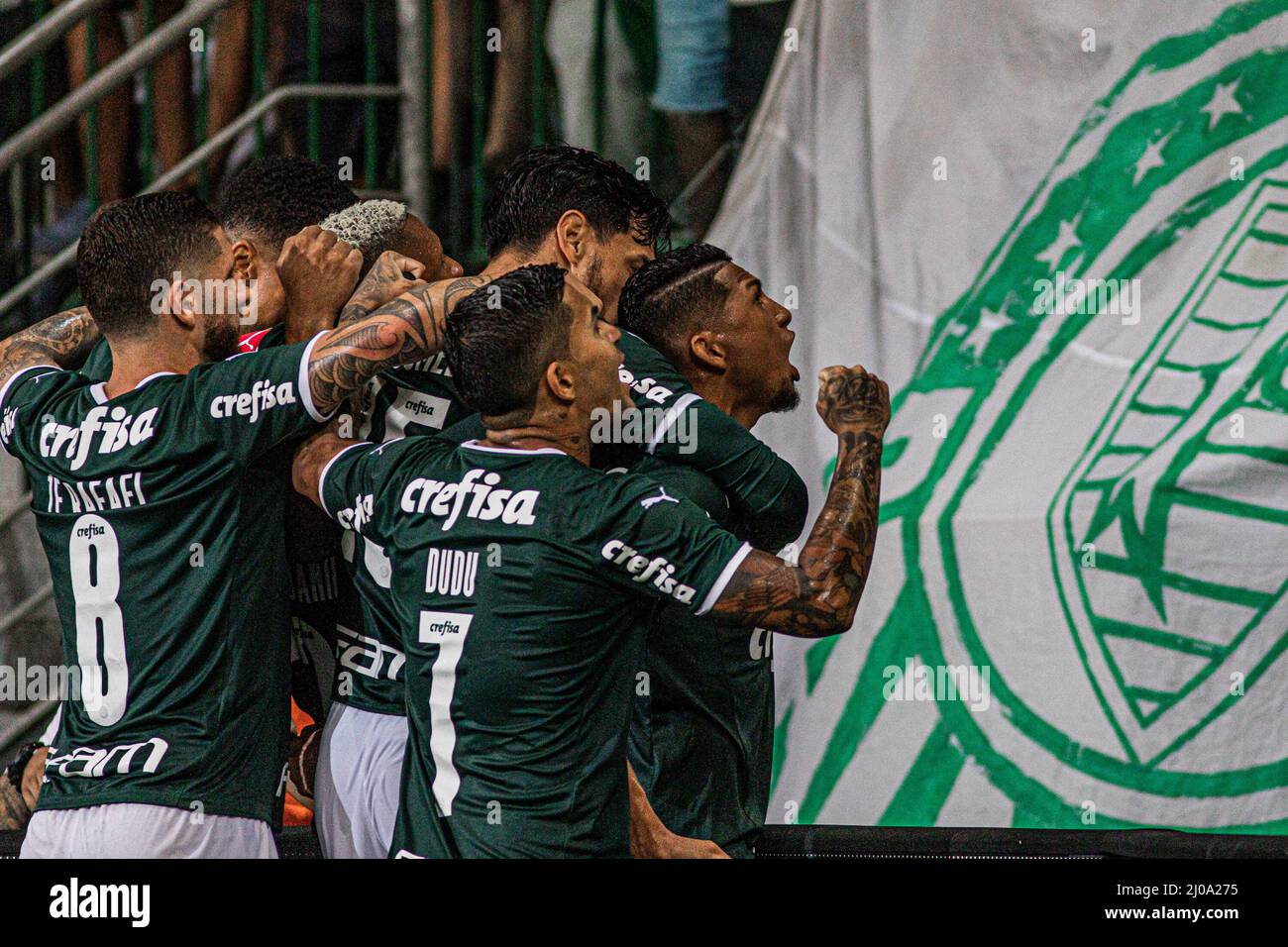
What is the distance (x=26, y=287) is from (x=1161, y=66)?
145 inches

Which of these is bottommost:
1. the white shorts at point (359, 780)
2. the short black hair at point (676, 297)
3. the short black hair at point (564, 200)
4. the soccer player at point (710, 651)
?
the white shorts at point (359, 780)

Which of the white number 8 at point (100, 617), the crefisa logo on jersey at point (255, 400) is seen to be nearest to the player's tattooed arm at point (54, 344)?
the white number 8 at point (100, 617)

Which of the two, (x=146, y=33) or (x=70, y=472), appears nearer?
(x=70, y=472)

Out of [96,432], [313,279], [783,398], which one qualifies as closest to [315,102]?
[313,279]

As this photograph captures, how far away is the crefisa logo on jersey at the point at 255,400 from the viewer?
9.44 ft

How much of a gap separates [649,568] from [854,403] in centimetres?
51

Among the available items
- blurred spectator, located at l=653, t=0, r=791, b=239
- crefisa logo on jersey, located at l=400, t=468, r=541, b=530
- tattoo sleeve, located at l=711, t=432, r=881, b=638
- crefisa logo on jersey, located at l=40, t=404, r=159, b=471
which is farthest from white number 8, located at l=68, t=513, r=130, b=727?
blurred spectator, located at l=653, t=0, r=791, b=239

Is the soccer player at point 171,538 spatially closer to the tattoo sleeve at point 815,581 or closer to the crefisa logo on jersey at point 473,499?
the crefisa logo on jersey at point 473,499

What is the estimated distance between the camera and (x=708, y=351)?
3.36 meters

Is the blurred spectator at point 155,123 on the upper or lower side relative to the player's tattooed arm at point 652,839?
upper

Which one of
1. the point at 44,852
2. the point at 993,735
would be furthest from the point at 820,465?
Answer: the point at 44,852

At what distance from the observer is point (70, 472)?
2.99 metres

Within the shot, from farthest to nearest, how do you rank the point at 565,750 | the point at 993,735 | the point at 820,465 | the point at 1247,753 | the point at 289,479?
1. the point at 820,465
2. the point at 993,735
3. the point at 1247,753
4. the point at 289,479
5. the point at 565,750
